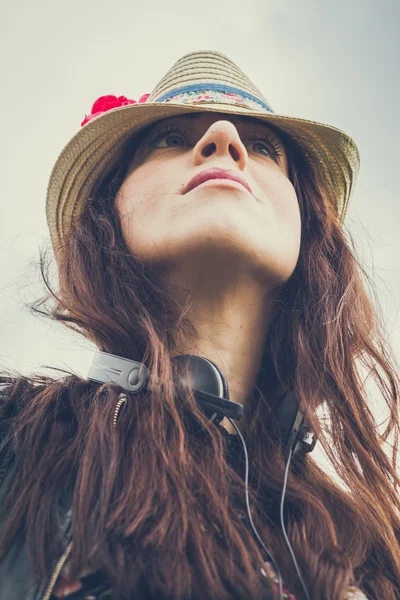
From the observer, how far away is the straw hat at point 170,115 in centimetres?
156

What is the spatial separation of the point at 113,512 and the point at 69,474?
0.50 ft

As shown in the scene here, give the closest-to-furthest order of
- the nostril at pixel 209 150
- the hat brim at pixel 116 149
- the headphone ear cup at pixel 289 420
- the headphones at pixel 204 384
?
the headphones at pixel 204 384, the headphone ear cup at pixel 289 420, the nostril at pixel 209 150, the hat brim at pixel 116 149

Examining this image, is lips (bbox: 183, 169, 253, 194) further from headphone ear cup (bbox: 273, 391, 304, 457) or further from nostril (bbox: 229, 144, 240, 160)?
headphone ear cup (bbox: 273, 391, 304, 457)

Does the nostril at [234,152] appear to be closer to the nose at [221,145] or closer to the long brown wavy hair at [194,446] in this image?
the nose at [221,145]

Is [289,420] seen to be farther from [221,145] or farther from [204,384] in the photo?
[221,145]

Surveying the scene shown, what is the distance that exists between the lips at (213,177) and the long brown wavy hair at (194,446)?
26 cm

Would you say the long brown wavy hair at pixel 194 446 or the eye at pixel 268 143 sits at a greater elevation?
the eye at pixel 268 143

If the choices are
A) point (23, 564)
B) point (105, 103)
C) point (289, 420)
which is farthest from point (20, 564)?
point (105, 103)

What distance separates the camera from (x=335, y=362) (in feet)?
4.61

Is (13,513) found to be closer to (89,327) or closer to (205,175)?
(89,327)

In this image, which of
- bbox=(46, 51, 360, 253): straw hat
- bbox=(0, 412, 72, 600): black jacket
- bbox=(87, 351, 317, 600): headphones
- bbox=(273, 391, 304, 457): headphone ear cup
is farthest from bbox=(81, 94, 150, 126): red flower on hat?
bbox=(0, 412, 72, 600): black jacket

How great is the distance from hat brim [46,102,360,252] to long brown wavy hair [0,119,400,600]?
71 millimetres

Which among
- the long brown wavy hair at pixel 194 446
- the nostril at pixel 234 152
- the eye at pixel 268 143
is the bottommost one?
the long brown wavy hair at pixel 194 446

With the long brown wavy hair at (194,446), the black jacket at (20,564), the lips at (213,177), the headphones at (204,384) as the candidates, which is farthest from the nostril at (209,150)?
the black jacket at (20,564)
